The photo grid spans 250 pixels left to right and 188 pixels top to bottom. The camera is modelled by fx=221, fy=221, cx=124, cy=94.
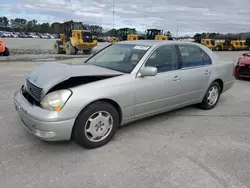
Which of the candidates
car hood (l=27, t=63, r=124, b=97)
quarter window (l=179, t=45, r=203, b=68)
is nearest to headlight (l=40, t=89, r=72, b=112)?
car hood (l=27, t=63, r=124, b=97)

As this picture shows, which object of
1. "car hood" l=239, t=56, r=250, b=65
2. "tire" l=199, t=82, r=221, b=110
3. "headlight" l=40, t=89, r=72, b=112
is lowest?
"tire" l=199, t=82, r=221, b=110

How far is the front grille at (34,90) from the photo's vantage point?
2898mm

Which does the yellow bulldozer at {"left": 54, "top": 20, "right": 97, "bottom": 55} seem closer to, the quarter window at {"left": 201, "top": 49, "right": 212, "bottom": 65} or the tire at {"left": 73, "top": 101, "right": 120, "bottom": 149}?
the quarter window at {"left": 201, "top": 49, "right": 212, "bottom": 65}

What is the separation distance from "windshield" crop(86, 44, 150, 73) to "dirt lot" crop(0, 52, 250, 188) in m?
1.08

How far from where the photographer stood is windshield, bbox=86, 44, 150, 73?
3.61 m

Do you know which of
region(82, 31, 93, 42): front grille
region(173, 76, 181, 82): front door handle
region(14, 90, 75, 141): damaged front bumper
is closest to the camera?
region(14, 90, 75, 141): damaged front bumper

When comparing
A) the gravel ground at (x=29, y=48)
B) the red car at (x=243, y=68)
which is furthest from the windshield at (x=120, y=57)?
the gravel ground at (x=29, y=48)

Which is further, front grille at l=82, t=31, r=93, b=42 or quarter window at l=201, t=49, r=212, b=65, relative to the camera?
front grille at l=82, t=31, r=93, b=42

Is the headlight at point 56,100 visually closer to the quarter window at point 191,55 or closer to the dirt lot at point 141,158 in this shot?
the dirt lot at point 141,158

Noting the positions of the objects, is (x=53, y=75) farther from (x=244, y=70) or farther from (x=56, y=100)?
(x=244, y=70)

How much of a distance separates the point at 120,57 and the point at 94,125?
1457 mm

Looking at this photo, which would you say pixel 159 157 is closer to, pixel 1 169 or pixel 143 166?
pixel 143 166

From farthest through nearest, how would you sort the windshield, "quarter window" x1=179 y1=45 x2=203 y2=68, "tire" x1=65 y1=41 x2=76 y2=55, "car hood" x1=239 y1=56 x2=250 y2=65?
"tire" x1=65 y1=41 x2=76 y2=55, "car hood" x1=239 y1=56 x2=250 y2=65, "quarter window" x1=179 y1=45 x2=203 y2=68, the windshield

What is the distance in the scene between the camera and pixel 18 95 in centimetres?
340
